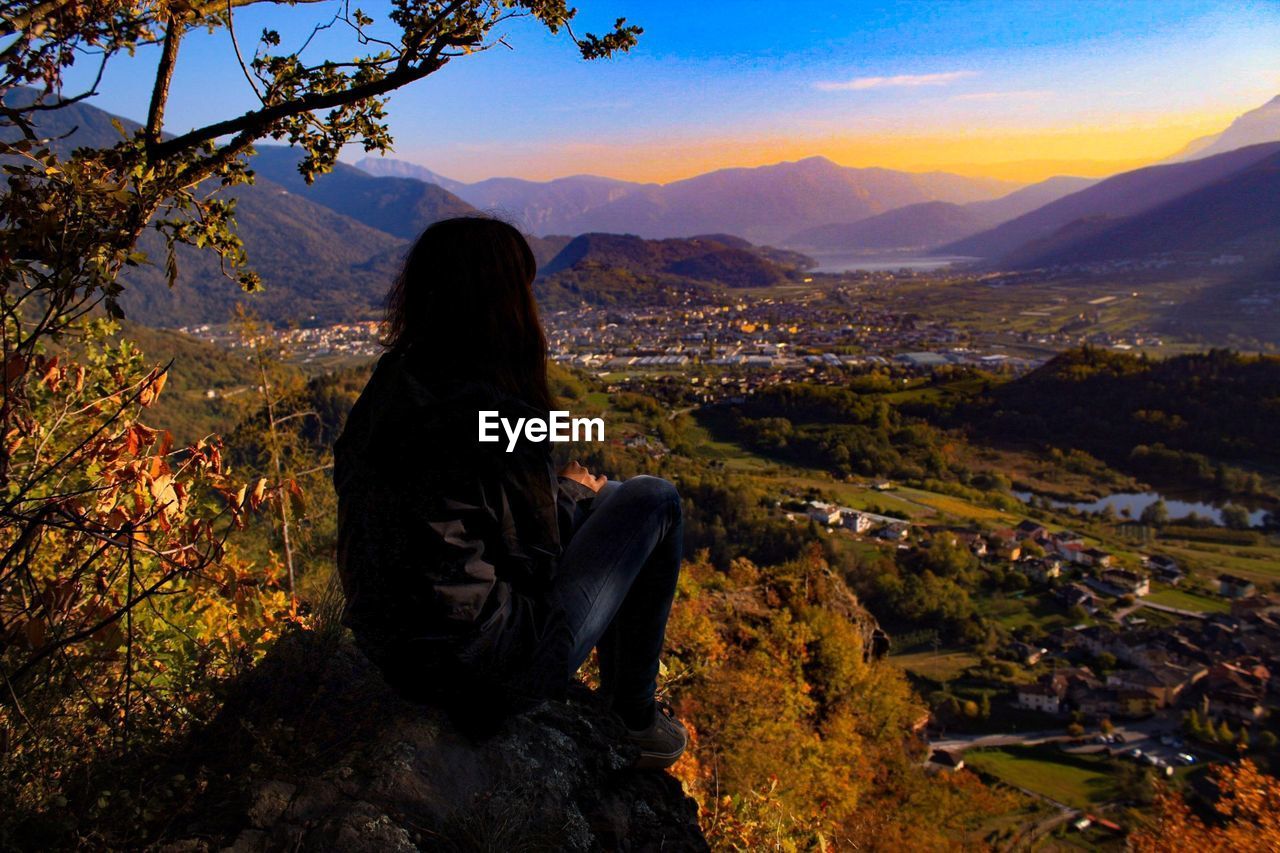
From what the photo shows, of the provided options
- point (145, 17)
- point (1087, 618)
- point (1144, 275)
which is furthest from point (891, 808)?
point (1144, 275)

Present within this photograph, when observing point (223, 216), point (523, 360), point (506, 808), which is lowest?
point (506, 808)

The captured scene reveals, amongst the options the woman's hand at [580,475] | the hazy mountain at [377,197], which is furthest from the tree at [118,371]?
the hazy mountain at [377,197]

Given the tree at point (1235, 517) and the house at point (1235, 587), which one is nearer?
the house at point (1235, 587)

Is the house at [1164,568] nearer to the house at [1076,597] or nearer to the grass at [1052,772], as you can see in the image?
the house at [1076,597]

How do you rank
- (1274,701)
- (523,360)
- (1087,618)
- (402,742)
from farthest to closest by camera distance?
(1087,618) < (1274,701) < (402,742) < (523,360)

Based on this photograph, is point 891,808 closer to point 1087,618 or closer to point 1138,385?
point 1087,618

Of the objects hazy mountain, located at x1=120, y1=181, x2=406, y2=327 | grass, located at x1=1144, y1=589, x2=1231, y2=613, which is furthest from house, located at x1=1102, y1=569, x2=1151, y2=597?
hazy mountain, located at x1=120, y1=181, x2=406, y2=327

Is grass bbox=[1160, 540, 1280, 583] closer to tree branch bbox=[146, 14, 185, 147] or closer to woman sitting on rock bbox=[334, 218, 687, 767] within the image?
woman sitting on rock bbox=[334, 218, 687, 767]
